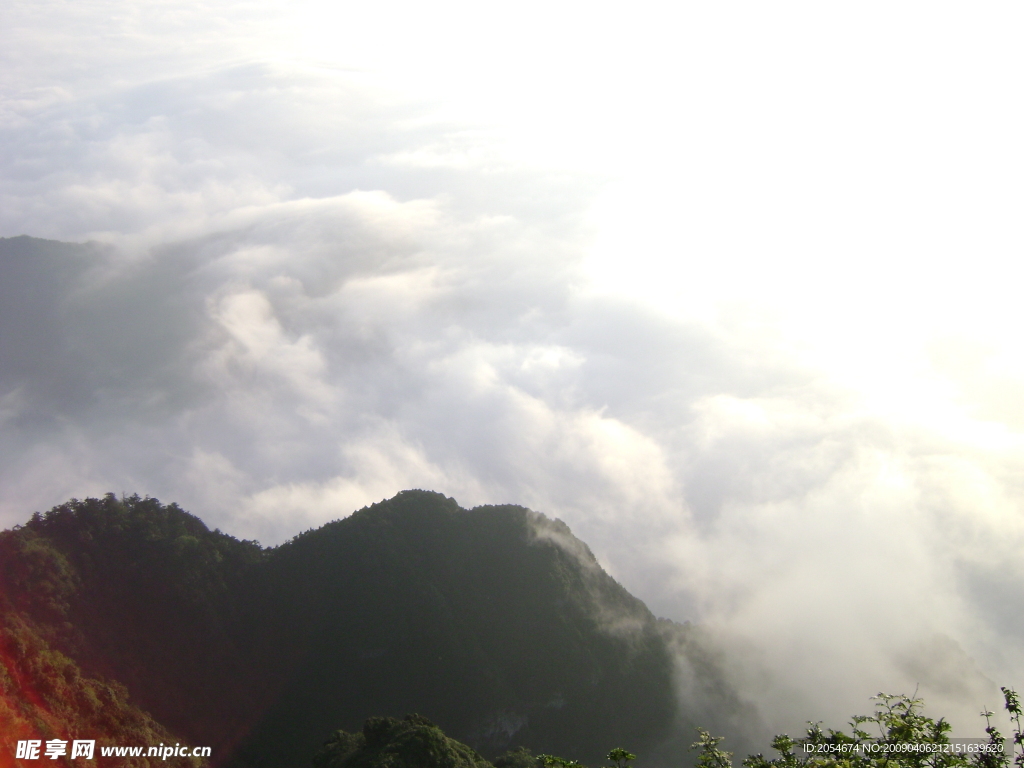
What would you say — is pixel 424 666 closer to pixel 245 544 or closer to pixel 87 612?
pixel 245 544

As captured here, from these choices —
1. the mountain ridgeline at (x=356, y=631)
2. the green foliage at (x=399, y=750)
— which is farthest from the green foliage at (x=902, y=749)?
the mountain ridgeline at (x=356, y=631)

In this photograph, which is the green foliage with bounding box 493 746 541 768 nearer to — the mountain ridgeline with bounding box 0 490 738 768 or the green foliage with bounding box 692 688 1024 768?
the mountain ridgeline with bounding box 0 490 738 768

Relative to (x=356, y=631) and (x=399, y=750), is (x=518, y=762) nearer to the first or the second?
(x=399, y=750)

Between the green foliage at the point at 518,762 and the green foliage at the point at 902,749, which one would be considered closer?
the green foliage at the point at 902,749

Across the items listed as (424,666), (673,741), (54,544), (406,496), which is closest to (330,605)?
(424,666)

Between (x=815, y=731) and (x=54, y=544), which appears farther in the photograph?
(x=54, y=544)

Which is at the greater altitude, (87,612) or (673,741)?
(87,612)

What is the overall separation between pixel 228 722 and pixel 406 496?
32453 mm

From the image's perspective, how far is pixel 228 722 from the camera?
58938 mm

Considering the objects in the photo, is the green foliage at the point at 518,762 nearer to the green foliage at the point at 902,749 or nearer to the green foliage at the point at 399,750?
the green foliage at the point at 399,750

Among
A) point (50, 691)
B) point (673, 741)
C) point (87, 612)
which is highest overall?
point (87, 612)

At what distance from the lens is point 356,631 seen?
69.5m

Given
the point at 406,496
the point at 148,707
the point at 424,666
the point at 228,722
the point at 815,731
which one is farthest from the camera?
the point at 406,496

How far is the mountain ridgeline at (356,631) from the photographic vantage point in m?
56.6
